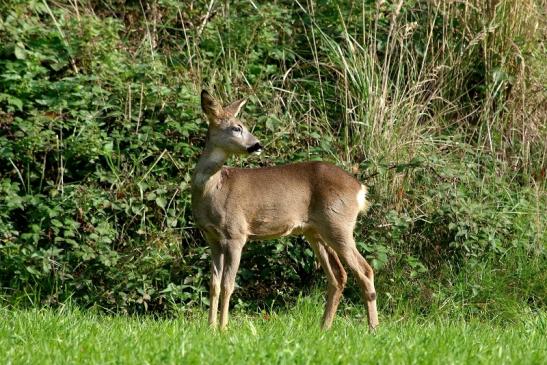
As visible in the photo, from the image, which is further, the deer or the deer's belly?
the deer's belly

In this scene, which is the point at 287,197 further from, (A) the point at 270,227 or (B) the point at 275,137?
(B) the point at 275,137

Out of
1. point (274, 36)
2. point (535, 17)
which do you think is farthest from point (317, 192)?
point (535, 17)

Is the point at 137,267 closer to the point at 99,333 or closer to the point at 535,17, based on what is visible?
the point at 99,333

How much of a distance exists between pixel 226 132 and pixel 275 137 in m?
1.73

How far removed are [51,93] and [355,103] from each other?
2.67 m

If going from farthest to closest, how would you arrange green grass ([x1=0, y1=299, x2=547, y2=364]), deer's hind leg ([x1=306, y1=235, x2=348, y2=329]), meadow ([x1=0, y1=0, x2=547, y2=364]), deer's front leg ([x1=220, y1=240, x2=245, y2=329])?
meadow ([x1=0, y1=0, x2=547, y2=364]) → deer's hind leg ([x1=306, y1=235, x2=348, y2=329]) → deer's front leg ([x1=220, y1=240, x2=245, y2=329]) → green grass ([x1=0, y1=299, x2=547, y2=364])

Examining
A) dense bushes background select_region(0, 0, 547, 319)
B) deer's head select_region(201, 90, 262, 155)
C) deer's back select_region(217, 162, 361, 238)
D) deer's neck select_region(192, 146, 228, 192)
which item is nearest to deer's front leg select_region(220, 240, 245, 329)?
deer's back select_region(217, 162, 361, 238)

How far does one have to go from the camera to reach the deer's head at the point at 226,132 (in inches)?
297

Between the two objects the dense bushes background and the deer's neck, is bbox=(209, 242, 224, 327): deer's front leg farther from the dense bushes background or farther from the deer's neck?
the dense bushes background

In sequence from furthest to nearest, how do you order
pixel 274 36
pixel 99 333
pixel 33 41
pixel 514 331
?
1. pixel 274 36
2. pixel 33 41
3. pixel 514 331
4. pixel 99 333

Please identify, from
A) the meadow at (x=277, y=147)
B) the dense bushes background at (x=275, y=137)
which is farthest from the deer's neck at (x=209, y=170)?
the dense bushes background at (x=275, y=137)

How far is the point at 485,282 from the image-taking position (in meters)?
8.91

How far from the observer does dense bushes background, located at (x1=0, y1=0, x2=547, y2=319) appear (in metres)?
8.70

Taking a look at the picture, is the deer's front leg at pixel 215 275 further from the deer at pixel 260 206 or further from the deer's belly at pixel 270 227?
the deer's belly at pixel 270 227
